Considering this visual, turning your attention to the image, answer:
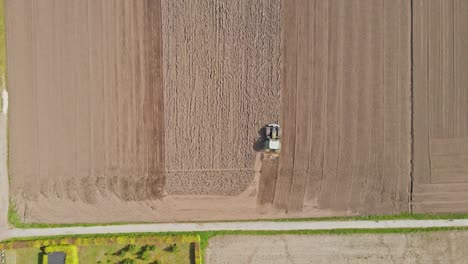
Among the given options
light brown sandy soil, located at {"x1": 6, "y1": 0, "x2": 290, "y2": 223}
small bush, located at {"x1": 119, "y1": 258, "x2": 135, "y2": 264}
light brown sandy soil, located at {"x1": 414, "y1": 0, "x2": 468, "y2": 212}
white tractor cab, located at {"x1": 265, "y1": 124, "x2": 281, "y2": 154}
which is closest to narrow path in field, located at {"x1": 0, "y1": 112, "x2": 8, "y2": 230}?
light brown sandy soil, located at {"x1": 6, "y1": 0, "x2": 290, "y2": 223}

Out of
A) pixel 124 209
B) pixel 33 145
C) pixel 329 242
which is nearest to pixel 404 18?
pixel 329 242

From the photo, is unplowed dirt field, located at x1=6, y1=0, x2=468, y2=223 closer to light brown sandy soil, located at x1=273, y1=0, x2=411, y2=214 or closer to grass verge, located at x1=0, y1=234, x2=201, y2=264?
light brown sandy soil, located at x1=273, y1=0, x2=411, y2=214

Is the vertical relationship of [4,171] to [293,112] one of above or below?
below

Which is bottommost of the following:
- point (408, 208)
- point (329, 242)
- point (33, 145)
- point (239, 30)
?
point (329, 242)

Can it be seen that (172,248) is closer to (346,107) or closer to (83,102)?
(83,102)

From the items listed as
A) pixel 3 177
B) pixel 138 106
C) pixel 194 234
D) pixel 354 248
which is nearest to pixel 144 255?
pixel 194 234

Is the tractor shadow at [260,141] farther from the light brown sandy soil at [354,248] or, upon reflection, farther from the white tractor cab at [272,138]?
the light brown sandy soil at [354,248]

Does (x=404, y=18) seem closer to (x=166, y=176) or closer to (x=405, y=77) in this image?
(x=405, y=77)
